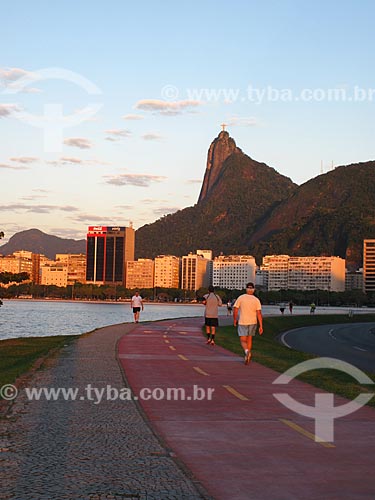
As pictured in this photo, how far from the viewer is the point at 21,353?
91.1 ft

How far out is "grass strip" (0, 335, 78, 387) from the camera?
1828 centimetres

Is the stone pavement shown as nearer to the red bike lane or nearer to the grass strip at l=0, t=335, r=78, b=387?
the red bike lane

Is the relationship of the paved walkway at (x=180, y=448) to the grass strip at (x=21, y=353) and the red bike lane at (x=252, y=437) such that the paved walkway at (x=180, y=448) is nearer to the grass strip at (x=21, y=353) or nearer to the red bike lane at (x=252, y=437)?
the red bike lane at (x=252, y=437)

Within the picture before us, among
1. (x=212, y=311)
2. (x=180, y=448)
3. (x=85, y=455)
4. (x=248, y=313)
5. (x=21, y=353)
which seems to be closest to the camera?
(x=85, y=455)

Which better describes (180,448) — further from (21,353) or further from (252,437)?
(21,353)

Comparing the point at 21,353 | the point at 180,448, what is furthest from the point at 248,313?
the point at 21,353

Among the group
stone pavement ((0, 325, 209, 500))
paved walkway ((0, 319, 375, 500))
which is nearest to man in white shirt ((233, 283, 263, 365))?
paved walkway ((0, 319, 375, 500))

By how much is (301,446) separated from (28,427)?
345 centimetres

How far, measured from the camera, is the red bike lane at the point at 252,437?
274 inches

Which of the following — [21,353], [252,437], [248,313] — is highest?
[248,313]

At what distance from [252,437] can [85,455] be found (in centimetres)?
225

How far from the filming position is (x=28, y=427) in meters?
9.64

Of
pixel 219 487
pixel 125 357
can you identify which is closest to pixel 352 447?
pixel 219 487

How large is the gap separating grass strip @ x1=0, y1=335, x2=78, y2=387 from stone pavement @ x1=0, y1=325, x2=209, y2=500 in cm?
474
